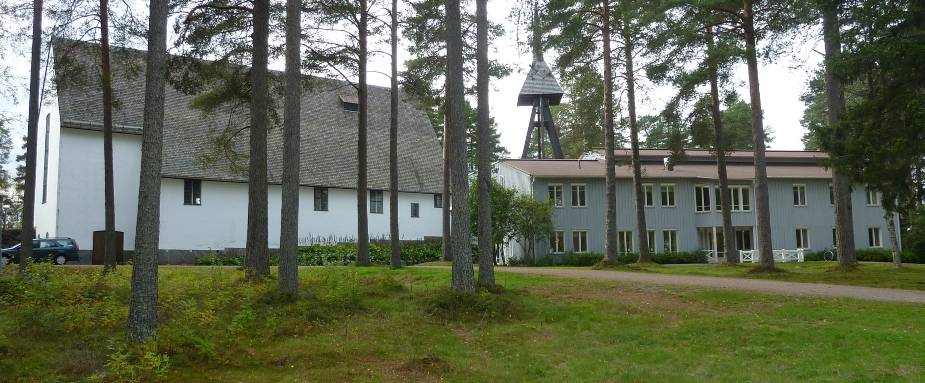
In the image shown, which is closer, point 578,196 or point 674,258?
point 674,258

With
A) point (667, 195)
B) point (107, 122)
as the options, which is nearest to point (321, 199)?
point (107, 122)

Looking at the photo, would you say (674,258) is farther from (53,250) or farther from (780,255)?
(53,250)

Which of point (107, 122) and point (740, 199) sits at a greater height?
point (107, 122)

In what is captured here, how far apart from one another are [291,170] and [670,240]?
2900 centimetres

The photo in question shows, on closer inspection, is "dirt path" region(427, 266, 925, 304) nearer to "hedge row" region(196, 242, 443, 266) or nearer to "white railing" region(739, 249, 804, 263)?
"hedge row" region(196, 242, 443, 266)

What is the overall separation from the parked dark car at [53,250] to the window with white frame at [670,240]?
29352mm

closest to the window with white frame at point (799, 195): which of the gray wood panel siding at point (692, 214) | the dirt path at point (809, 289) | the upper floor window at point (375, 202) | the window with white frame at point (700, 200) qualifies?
the gray wood panel siding at point (692, 214)

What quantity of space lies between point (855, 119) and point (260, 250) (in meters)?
14.9

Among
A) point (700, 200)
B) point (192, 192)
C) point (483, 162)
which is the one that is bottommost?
point (483, 162)

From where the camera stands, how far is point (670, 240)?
120ft

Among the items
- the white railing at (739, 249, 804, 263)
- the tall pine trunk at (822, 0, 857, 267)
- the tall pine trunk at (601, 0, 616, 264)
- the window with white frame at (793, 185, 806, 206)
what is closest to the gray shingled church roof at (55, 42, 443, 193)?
the tall pine trunk at (601, 0, 616, 264)

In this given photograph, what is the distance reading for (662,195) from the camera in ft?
121

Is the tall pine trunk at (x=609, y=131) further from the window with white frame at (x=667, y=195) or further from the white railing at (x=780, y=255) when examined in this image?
the white railing at (x=780, y=255)

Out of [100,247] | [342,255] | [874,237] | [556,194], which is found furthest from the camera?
[874,237]
